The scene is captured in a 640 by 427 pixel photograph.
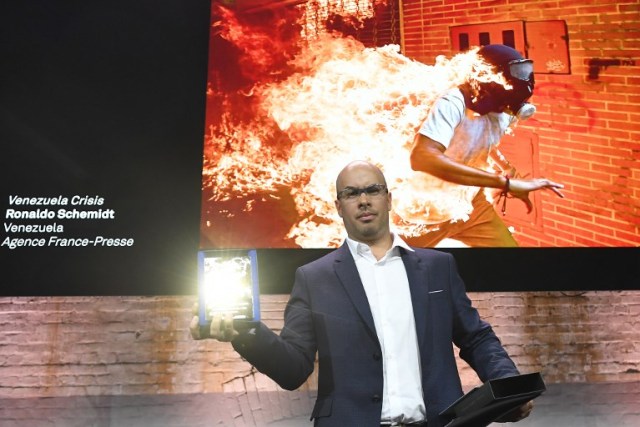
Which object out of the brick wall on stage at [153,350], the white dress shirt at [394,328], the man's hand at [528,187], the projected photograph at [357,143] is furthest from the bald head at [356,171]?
the man's hand at [528,187]

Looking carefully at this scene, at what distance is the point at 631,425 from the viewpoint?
314 cm

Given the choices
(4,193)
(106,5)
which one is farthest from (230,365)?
(106,5)

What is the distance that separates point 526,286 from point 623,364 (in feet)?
2.34

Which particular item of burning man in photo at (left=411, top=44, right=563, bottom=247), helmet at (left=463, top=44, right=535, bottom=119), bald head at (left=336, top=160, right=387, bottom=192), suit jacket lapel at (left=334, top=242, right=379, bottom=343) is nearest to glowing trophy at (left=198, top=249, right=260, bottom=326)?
suit jacket lapel at (left=334, top=242, right=379, bottom=343)

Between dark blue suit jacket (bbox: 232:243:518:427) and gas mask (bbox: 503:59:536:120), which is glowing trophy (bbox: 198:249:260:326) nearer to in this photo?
dark blue suit jacket (bbox: 232:243:518:427)

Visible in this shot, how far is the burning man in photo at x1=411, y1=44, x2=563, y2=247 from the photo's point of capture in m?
3.10

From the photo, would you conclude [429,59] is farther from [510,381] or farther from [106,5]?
[510,381]

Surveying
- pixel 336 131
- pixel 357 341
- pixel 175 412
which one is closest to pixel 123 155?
pixel 336 131

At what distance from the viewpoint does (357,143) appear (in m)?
3.14

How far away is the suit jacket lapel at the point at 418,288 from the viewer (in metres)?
1.72

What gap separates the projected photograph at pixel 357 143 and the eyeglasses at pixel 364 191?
1.19 metres

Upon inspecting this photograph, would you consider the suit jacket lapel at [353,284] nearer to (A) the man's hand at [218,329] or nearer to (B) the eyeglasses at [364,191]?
(B) the eyeglasses at [364,191]

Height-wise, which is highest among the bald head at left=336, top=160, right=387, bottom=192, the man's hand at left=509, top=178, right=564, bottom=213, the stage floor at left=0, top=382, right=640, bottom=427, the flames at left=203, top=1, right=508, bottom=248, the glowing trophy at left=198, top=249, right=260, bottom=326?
the flames at left=203, top=1, right=508, bottom=248

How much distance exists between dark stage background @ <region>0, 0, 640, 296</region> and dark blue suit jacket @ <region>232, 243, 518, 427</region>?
48.1 inches
